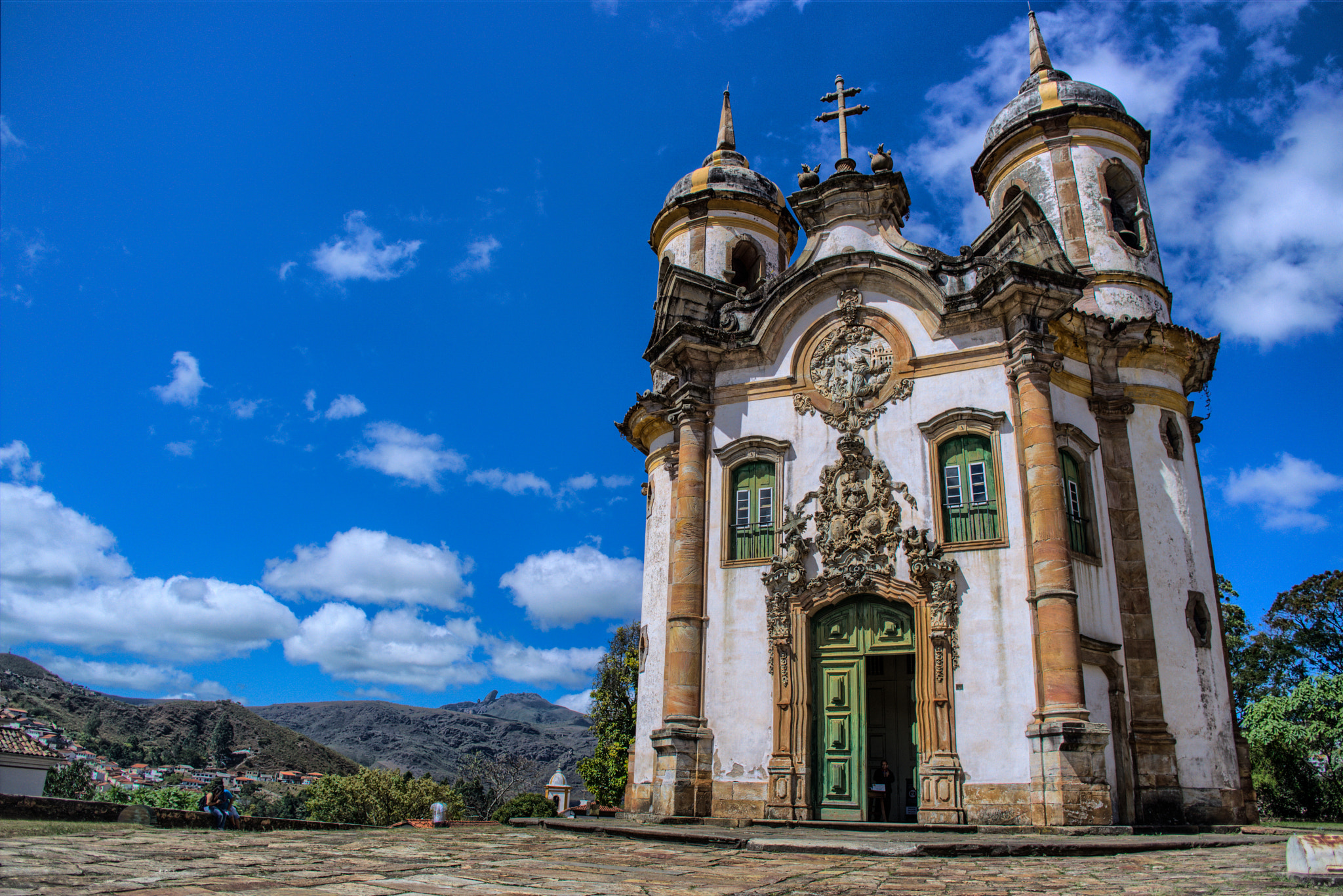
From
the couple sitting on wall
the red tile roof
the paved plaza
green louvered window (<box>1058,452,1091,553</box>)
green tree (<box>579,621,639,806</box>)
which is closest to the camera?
the paved plaza

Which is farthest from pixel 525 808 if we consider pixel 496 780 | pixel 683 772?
pixel 683 772

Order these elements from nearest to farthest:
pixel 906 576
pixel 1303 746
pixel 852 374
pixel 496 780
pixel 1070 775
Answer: pixel 1070 775, pixel 906 576, pixel 852 374, pixel 1303 746, pixel 496 780

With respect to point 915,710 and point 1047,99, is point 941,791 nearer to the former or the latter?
point 915,710

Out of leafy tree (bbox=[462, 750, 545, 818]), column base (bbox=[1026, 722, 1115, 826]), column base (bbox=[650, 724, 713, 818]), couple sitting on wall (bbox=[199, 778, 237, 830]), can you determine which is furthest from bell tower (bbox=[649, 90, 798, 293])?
leafy tree (bbox=[462, 750, 545, 818])

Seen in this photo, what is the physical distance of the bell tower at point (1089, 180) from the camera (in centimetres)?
1959

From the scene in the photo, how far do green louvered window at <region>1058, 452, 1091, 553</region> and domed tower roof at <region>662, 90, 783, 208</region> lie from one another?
11.7 metres

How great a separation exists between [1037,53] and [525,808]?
112 ft

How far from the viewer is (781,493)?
17.3 metres

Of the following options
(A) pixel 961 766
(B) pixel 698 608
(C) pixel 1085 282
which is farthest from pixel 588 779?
(C) pixel 1085 282

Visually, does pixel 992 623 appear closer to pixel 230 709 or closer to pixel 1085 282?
pixel 1085 282

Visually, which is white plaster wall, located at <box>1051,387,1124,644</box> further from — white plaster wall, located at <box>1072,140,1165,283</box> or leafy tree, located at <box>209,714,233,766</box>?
leafy tree, located at <box>209,714,233,766</box>

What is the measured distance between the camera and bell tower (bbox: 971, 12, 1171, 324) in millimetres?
19594

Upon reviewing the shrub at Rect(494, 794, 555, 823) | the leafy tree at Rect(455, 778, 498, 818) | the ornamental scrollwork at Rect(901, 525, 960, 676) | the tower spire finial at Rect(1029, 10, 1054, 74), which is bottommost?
the leafy tree at Rect(455, 778, 498, 818)

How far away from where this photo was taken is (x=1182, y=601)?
55.7 ft
